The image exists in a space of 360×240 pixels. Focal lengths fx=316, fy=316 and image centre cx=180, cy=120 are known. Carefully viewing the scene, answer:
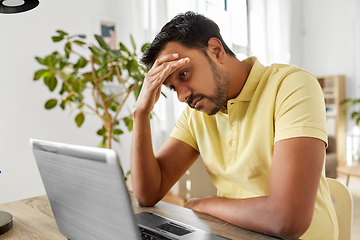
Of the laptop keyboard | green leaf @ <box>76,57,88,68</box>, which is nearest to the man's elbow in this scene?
the laptop keyboard

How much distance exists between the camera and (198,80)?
96 cm

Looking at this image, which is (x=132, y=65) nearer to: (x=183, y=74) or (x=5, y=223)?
(x=183, y=74)

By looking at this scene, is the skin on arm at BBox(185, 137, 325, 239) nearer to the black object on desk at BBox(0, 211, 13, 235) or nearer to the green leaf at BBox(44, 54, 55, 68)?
the black object on desk at BBox(0, 211, 13, 235)

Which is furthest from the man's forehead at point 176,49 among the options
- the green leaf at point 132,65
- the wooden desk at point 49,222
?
the green leaf at point 132,65

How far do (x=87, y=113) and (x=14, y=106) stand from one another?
628mm

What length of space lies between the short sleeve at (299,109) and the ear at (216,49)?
8.3 inches

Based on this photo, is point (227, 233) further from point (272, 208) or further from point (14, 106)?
point (14, 106)

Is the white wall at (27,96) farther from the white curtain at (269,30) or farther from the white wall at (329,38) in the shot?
the white wall at (329,38)

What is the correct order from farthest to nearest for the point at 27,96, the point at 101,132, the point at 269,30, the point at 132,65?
the point at 269,30, the point at 27,96, the point at 101,132, the point at 132,65

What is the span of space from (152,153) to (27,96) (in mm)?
1836

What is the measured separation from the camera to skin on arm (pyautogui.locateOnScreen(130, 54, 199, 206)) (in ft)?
3.23

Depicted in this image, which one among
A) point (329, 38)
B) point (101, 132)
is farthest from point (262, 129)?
point (329, 38)

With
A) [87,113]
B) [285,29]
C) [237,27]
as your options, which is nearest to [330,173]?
[285,29]

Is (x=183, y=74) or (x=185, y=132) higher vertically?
(x=183, y=74)
